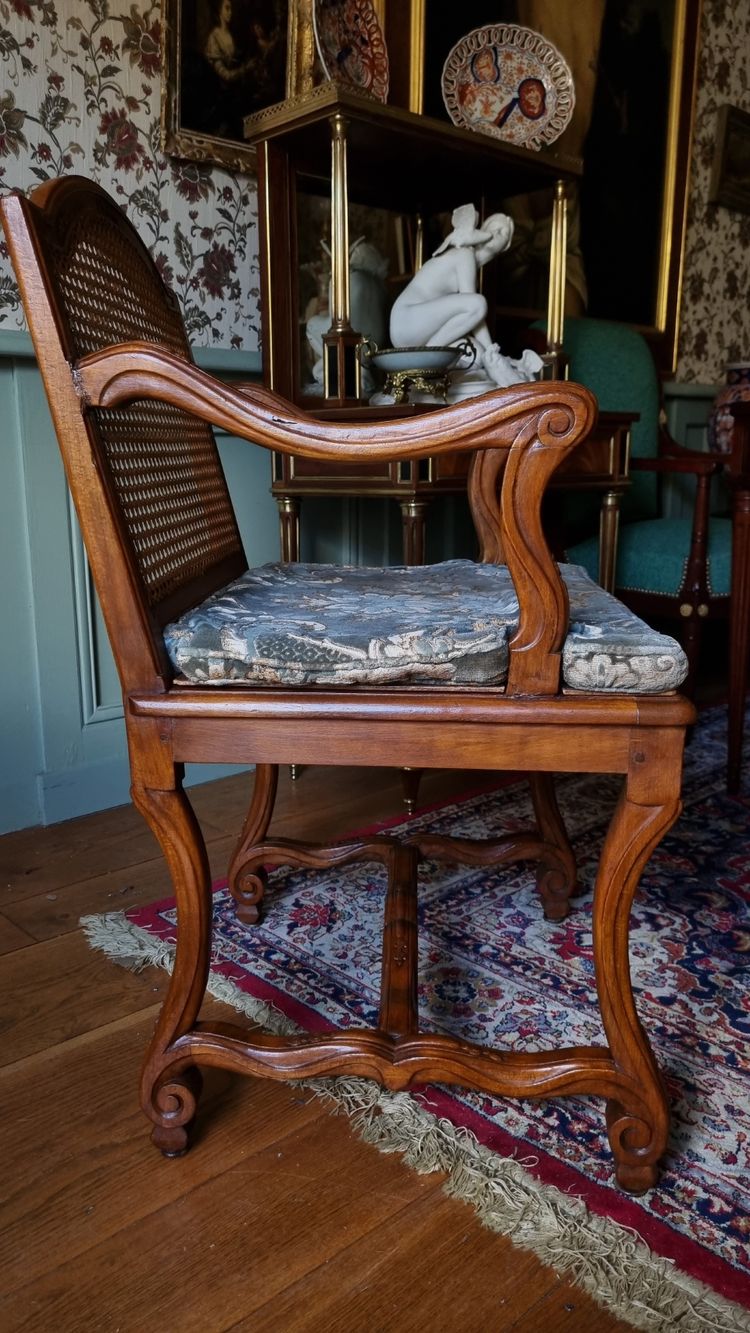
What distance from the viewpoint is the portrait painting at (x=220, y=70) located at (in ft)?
5.72

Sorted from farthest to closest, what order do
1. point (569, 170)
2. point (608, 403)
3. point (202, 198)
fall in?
point (608, 403), point (569, 170), point (202, 198)

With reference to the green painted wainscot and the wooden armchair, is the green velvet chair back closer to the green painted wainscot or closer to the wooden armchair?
the green painted wainscot

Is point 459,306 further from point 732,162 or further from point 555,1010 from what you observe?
point 732,162

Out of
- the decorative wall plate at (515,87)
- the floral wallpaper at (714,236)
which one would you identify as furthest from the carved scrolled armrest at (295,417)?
the floral wallpaper at (714,236)

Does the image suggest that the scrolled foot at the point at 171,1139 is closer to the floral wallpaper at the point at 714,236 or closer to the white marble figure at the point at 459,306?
the white marble figure at the point at 459,306

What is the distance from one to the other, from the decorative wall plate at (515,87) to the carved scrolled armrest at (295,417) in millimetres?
1612

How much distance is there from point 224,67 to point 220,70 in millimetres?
11

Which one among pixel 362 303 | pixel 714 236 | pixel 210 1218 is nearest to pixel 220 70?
pixel 362 303

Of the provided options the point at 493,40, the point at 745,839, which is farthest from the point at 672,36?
the point at 745,839

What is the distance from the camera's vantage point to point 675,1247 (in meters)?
0.83

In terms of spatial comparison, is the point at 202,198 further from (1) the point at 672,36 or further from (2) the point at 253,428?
(1) the point at 672,36

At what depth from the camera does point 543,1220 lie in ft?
2.79

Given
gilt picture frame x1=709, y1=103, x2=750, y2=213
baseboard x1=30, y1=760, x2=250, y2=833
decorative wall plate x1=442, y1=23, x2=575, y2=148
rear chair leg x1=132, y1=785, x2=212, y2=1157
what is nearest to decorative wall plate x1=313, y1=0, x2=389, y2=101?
decorative wall plate x1=442, y1=23, x2=575, y2=148

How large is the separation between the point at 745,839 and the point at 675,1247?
982 mm
